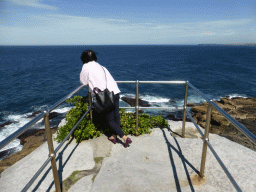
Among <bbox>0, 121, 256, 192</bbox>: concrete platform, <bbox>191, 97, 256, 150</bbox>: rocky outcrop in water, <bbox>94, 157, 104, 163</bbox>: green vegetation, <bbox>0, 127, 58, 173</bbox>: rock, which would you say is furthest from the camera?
<bbox>191, 97, 256, 150</bbox>: rocky outcrop in water

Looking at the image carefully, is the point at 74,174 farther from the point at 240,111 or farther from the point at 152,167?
the point at 240,111

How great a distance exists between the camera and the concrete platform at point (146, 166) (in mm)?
3002

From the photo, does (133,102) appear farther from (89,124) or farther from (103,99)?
(103,99)

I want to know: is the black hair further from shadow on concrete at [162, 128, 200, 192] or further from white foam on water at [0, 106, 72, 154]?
white foam on water at [0, 106, 72, 154]

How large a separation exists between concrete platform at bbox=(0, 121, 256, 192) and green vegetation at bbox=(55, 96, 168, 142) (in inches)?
8.0

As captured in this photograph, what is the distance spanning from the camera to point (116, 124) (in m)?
4.02

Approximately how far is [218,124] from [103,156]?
37.3 feet

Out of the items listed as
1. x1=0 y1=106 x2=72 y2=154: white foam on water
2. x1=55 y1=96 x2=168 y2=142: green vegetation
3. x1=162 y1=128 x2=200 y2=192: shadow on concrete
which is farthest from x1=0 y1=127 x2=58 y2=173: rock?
x1=162 y1=128 x2=200 y2=192: shadow on concrete

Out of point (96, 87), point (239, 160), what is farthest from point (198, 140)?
point (96, 87)

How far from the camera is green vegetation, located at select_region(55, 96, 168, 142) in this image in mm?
4359

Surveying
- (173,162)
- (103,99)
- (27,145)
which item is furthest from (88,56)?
(27,145)

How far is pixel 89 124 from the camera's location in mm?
4586

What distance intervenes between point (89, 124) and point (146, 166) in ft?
5.81

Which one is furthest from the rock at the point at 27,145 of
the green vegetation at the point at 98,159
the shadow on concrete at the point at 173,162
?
the shadow on concrete at the point at 173,162
